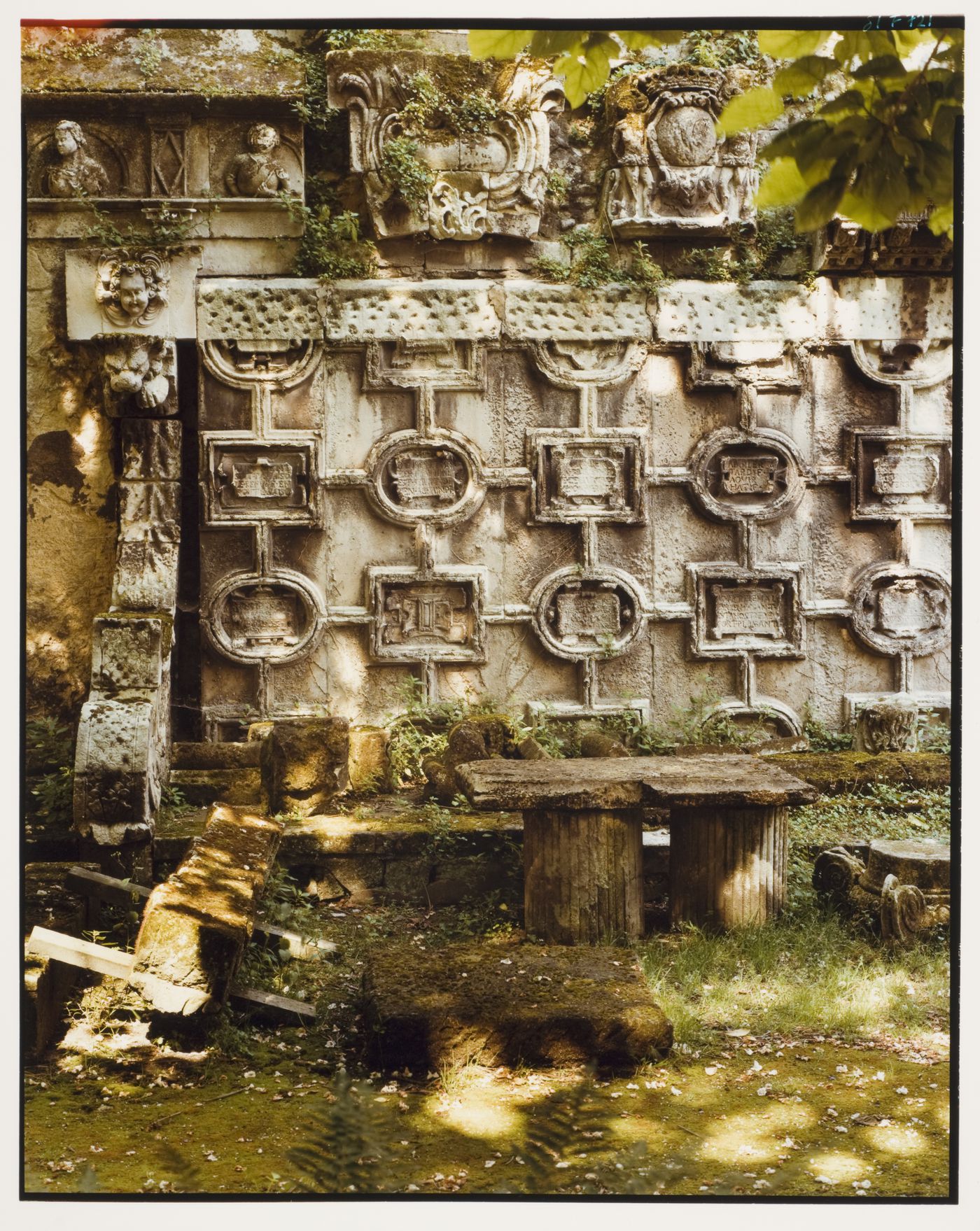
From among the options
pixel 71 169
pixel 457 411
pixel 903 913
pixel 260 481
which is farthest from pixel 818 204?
pixel 71 169

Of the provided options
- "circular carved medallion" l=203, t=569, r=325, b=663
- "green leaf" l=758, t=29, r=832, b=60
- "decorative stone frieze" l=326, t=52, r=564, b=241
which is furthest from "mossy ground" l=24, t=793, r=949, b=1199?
"decorative stone frieze" l=326, t=52, r=564, b=241

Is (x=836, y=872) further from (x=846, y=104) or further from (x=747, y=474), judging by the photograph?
(x=846, y=104)

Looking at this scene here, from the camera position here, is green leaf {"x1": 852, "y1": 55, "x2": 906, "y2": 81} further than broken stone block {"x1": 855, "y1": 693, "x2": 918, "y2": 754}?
No

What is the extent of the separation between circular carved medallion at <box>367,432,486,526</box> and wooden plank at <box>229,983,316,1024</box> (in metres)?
2.56

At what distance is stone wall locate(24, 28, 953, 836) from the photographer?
5941mm

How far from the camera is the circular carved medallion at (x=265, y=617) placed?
242 inches

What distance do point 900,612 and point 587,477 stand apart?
1.77 metres

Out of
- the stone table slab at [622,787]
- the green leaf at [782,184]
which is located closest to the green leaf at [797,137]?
the green leaf at [782,184]

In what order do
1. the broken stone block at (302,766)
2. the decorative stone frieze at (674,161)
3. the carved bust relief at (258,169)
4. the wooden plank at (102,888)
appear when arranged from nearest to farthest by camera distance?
the wooden plank at (102,888) < the broken stone block at (302,766) < the carved bust relief at (258,169) < the decorative stone frieze at (674,161)

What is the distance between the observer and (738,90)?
6.09 meters

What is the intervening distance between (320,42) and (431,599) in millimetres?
2799

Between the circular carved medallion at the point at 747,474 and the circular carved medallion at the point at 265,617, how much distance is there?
208 cm

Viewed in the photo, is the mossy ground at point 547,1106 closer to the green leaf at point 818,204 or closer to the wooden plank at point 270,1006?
the wooden plank at point 270,1006

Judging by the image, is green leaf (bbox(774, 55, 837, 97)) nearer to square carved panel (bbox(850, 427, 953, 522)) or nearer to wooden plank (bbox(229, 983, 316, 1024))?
square carved panel (bbox(850, 427, 953, 522))
